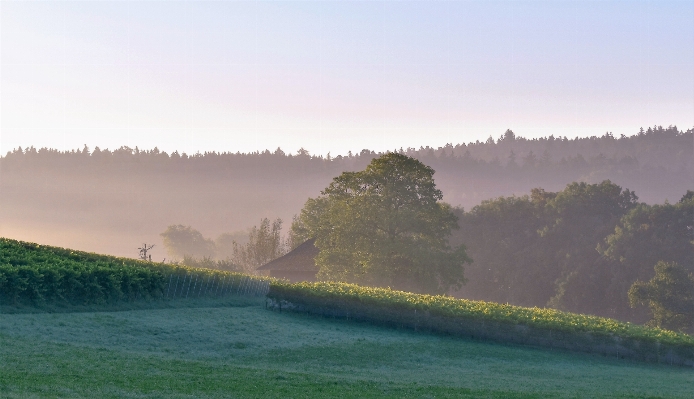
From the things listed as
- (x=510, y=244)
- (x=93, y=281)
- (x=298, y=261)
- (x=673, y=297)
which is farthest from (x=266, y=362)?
(x=510, y=244)

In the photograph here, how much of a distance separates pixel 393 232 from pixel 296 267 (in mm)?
11914

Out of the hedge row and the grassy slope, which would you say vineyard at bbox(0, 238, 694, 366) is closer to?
the hedge row

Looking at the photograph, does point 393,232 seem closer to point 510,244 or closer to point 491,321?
point 510,244

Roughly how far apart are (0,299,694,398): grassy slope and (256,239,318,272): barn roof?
2975cm

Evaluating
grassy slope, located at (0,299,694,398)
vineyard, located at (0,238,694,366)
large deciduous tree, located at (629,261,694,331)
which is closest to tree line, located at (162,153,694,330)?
large deciduous tree, located at (629,261,694,331)

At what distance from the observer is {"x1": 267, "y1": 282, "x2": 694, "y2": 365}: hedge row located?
1198 inches

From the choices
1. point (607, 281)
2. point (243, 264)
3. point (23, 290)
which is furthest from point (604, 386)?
point (243, 264)

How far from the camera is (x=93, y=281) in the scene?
29.0 metres

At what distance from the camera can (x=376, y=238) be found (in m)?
57.0

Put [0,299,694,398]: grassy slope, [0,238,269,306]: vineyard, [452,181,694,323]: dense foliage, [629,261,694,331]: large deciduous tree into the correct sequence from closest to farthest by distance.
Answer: [0,299,694,398]: grassy slope
[0,238,269,306]: vineyard
[629,261,694,331]: large deciduous tree
[452,181,694,323]: dense foliage

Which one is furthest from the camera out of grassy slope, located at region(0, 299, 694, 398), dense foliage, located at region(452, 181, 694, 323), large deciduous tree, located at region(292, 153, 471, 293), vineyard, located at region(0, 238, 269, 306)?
dense foliage, located at region(452, 181, 694, 323)

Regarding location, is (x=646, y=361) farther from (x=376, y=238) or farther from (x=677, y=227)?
(x=677, y=227)

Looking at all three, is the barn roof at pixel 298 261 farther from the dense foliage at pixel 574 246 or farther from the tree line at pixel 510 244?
the dense foliage at pixel 574 246

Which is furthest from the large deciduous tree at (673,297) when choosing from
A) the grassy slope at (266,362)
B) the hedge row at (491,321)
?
the grassy slope at (266,362)
